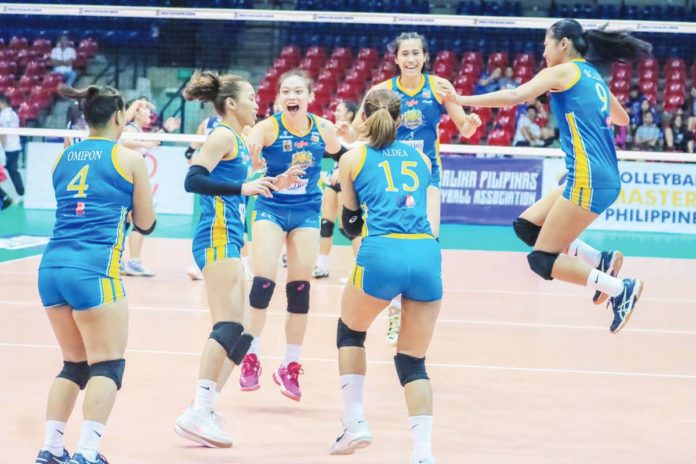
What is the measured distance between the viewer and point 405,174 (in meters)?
4.82

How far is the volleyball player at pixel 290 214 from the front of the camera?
20.6ft

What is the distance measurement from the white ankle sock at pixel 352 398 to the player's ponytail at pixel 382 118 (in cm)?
118

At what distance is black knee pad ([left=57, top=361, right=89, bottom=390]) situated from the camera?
4621mm

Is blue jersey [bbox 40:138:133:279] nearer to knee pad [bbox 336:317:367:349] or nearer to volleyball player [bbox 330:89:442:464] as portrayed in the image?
volleyball player [bbox 330:89:442:464]

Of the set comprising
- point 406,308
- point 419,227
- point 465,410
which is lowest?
point 465,410

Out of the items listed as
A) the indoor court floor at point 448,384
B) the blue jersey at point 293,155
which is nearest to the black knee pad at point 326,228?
the indoor court floor at point 448,384

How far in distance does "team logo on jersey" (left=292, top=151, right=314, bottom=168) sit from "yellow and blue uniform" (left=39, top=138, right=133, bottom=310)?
2.02 metres

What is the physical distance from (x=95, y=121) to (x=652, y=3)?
19.4 metres

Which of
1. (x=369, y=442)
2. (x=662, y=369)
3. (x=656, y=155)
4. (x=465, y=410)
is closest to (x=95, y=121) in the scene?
(x=369, y=442)

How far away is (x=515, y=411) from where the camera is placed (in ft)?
19.6

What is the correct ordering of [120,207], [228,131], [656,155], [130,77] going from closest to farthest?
[120,207], [228,131], [656,155], [130,77]

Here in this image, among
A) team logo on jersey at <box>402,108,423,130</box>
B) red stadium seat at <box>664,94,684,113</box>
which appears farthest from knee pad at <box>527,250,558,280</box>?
red stadium seat at <box>664,94,684,113</box>

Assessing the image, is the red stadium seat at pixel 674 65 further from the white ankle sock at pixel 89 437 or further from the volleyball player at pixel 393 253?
the white ankle sock at pixel 89 437

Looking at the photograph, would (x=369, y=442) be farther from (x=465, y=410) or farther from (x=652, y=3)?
(x=652, y=3)
